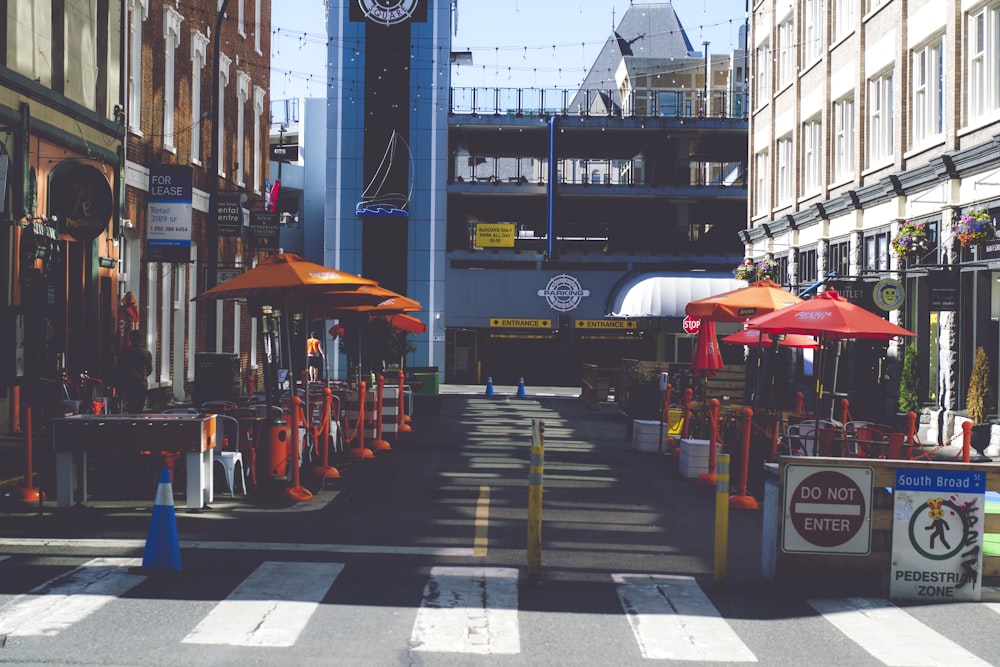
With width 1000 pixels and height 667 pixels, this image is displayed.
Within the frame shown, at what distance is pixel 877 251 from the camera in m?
28.0

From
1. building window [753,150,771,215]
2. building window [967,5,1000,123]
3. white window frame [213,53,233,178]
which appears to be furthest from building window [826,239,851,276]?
white window frame [213,53,233,178]

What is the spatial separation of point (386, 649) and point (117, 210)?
18934mm

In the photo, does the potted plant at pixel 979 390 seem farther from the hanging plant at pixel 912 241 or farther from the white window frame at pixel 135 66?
the white window frame at pixel 135 66

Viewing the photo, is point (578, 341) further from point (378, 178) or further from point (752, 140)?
point (752, 140)

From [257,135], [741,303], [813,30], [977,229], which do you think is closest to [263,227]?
[257,135]

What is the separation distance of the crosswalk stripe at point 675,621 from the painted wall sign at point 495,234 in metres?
48.5

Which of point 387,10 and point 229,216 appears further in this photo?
point 387,10

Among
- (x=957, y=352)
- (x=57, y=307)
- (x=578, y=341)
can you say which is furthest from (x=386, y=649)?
(x=578, y=341)

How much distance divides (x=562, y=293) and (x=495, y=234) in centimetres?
421

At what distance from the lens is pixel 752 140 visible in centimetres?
4178

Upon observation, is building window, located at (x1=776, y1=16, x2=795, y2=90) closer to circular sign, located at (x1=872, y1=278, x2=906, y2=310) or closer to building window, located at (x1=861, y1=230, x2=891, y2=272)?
building window, located at (x1=861, y1=230, x2=891, y2=272)

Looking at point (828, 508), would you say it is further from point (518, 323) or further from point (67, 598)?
point (518, 323)

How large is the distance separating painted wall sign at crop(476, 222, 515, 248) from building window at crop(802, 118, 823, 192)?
24.0 m

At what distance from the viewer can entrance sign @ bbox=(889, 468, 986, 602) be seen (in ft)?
30.0
